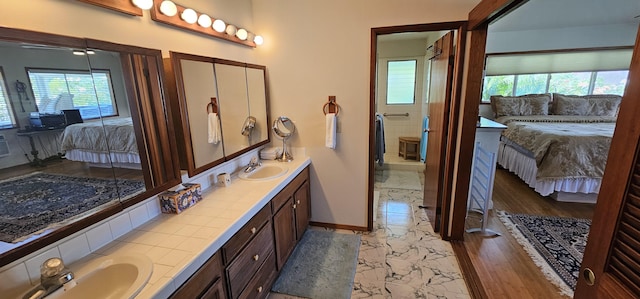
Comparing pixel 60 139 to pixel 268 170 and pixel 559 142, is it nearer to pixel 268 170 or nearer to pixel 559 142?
pixel 268 170

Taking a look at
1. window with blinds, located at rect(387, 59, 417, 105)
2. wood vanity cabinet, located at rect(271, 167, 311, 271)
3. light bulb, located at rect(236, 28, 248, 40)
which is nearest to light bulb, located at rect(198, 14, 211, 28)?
light bulb, located at rect(236, 28, 248, 40)

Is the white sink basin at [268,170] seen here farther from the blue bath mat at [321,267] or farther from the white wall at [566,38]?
the white wall at [566,38]

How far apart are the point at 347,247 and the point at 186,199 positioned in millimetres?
1531

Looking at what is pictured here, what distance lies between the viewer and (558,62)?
484 cm

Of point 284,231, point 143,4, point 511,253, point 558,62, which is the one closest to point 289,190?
point 284,231

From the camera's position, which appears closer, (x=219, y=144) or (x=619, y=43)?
(x=219, y=144)

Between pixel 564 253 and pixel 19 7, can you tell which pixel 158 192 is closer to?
pixel 19 7

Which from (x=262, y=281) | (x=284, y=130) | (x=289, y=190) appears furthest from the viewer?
(x=284, y=130)

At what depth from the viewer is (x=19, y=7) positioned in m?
0.93

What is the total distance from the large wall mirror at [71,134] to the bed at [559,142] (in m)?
4.01

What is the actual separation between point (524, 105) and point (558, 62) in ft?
3.33

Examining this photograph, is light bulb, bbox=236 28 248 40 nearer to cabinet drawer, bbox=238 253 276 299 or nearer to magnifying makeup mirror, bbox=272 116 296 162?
magnifying makeup mirror, bbox=272 116 296 162

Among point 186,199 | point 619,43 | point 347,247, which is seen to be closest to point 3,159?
point 186,199

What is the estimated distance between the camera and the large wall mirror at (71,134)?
0.90 m
